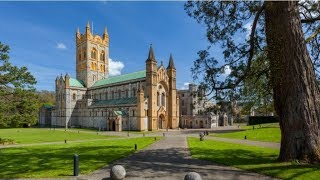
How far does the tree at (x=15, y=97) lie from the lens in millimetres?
37094

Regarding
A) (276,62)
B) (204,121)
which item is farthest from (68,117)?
(276,62)

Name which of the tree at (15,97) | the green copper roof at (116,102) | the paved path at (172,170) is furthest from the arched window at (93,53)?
the paved path at (172,170)

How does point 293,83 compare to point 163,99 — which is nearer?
point 293,83

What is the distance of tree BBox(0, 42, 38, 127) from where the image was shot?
37.1 m

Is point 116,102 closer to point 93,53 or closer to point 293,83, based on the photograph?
point 93,53

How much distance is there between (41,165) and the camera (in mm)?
17203

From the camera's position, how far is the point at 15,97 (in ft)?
126

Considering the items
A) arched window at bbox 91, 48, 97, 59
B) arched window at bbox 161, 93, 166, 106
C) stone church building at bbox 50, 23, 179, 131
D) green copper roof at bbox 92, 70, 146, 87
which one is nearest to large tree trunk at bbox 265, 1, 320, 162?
stone church building at bbox 50, 23, 179, 131

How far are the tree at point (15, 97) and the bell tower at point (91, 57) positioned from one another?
54539mm

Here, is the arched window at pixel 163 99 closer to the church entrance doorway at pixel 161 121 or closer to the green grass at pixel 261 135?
the church entrance doorway at pixel 161 121

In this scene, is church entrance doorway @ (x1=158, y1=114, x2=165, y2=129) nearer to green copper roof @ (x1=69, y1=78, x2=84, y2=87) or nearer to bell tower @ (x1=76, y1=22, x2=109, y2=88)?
bell tower @ (x1=76, y1=22, x2=109, y2=88)

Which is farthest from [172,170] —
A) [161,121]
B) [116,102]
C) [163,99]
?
→ [116,102]

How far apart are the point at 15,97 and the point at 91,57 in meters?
57.4

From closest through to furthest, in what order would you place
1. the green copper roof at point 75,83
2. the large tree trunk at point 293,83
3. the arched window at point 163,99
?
1. the large tree trunk at point 293,83
2. the arched window at point 163,99
3. the green copper roof at point 75,83
